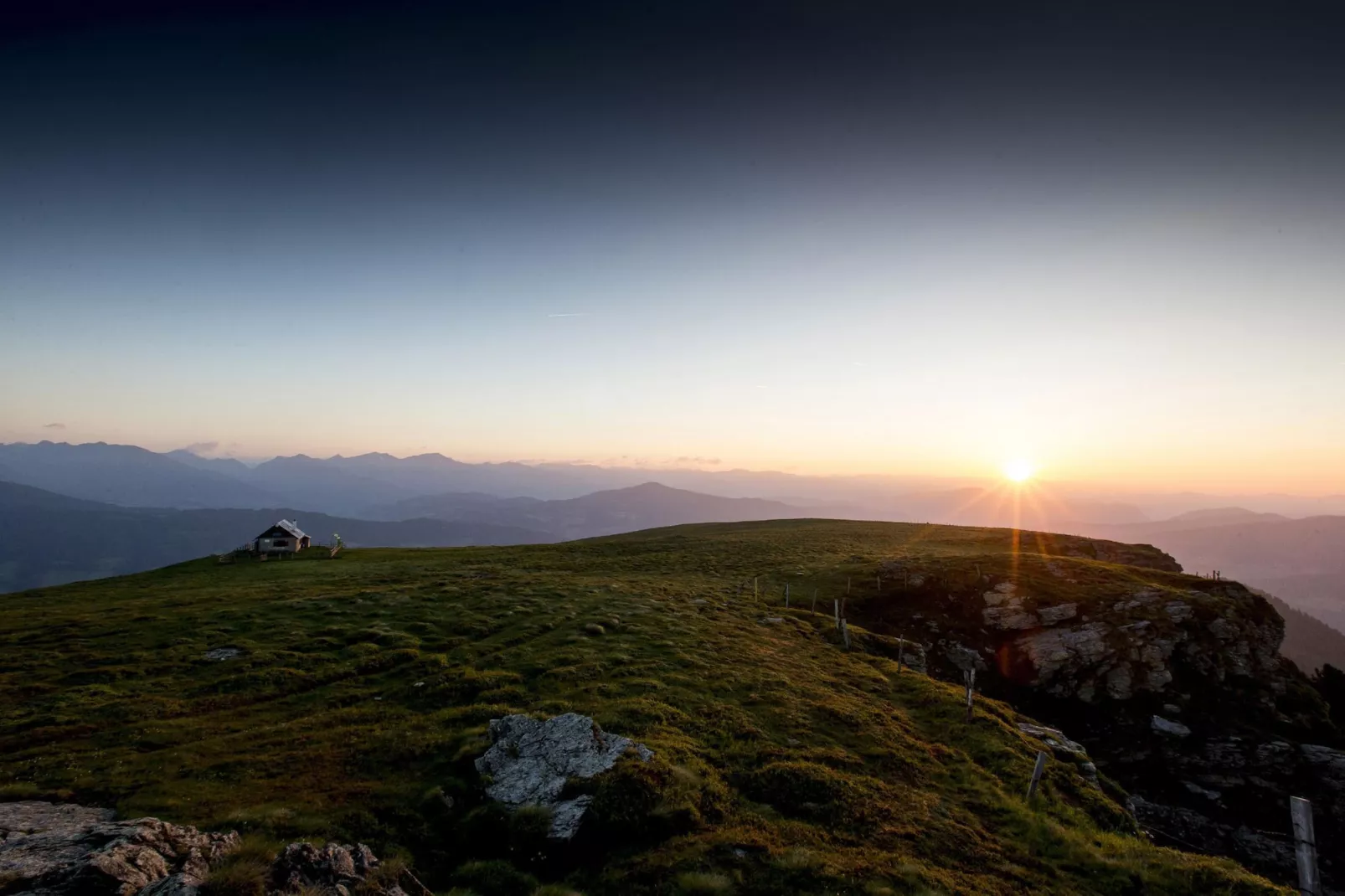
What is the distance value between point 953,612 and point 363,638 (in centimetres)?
4554

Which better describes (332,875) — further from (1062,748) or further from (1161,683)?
(1161,683)

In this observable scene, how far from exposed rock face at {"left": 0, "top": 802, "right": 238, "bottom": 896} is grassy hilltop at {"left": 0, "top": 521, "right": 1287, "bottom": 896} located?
214 centimetres

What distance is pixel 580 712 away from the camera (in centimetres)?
2173

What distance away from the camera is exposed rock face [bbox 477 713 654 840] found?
1555cm

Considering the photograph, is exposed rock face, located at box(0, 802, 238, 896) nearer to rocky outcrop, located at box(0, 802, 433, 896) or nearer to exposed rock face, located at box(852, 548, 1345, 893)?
rocky outcrop, located at box(0, 802, 433, 896)

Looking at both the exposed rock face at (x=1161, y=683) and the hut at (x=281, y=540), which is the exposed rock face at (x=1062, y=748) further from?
the hut at (x=281, y=540)

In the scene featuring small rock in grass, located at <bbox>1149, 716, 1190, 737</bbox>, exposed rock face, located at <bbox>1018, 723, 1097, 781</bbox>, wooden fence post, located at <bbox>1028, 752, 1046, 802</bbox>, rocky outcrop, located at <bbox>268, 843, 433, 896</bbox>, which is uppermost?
rocky outcrop, located at <bbox>268, 843, 433, 896</bbox>

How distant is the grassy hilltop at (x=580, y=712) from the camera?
14289 millimetres

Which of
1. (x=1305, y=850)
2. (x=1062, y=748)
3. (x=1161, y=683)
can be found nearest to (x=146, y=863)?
(x=1305, y=850)

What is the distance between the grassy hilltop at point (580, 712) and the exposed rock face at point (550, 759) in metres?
0.65

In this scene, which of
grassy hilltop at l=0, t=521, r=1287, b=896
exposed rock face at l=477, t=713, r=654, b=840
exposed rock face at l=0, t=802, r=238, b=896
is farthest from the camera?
exposed rock face at l=477, t=713, r=654, b=840

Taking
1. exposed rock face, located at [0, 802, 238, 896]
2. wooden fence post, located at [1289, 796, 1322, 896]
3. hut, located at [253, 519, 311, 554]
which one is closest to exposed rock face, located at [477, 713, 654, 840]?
exposed rock face, located at [0, 802, 238, 896]

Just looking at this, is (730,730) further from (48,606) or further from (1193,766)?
(48,606)

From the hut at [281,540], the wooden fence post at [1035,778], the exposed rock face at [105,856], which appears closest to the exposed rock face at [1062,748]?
the wooden fence post at [1035,778]
